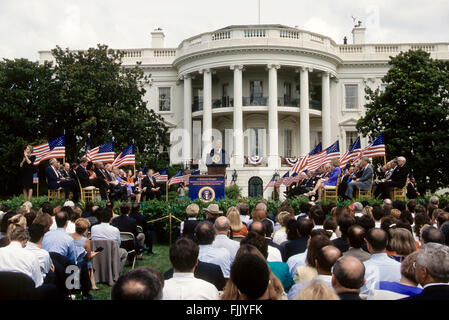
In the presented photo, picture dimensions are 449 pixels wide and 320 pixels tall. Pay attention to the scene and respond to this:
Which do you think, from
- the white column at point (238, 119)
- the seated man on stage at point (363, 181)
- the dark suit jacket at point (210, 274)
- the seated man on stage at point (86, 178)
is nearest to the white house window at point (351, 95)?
the white column at point (238, 119)

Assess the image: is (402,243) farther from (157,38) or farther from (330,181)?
(157,38)

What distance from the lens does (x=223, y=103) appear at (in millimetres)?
34250

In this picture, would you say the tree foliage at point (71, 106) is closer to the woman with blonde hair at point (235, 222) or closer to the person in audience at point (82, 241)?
the person in audience at point (82, 241)

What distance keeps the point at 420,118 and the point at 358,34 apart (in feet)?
56.3

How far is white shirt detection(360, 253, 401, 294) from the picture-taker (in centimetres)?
421

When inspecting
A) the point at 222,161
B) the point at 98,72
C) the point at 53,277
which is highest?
the point at 98,72

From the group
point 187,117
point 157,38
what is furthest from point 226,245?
point 157,38

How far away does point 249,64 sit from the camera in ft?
102

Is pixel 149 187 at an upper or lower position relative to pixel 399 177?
lower

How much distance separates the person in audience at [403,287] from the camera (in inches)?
137

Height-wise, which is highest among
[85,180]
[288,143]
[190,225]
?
[288,143]
